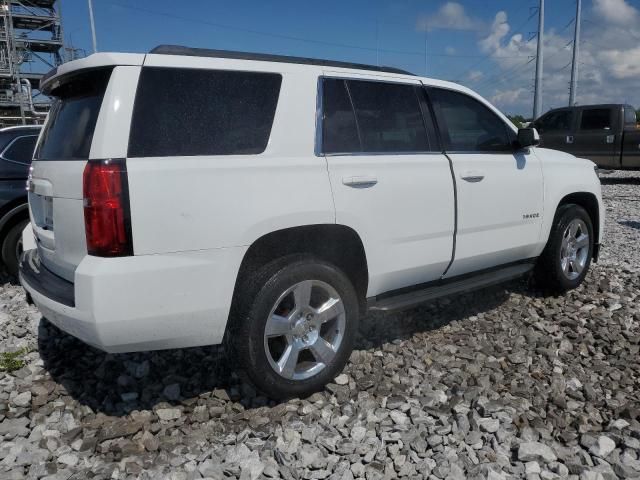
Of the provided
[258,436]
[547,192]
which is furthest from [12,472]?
[547,192]

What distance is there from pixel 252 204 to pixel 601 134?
1333cm

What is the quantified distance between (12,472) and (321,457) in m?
1.48

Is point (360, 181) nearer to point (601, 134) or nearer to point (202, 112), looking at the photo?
point (202, 112)

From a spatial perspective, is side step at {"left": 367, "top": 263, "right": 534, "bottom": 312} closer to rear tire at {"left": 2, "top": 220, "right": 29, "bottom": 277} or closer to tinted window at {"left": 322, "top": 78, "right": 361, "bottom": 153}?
tinted window at {"left": 322, "top": 78, "right": 361, "bottom": 153}

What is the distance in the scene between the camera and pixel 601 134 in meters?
13.5

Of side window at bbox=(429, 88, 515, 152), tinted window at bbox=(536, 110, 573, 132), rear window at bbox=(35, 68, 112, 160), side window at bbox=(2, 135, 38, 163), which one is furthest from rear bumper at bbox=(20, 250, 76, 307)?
tinted window at bbox=(536, 110, 573, 132)

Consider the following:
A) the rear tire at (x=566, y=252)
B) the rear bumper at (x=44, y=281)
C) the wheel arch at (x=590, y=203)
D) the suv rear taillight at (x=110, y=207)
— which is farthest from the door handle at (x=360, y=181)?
the wheel arch at (x=590, y=203)

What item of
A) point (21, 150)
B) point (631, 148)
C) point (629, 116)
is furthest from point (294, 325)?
point (629, 116)

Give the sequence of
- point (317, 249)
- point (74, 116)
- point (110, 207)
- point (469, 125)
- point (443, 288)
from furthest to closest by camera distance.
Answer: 1. point (469, 125)
2. point (443, 288)
3. point (317, 249)
4. point (74, 116)
5. point (110, 207)

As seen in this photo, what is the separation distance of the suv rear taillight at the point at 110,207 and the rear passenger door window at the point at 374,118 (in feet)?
3.86

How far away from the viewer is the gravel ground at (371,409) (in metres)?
2.58

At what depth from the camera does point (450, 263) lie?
12.4 ft

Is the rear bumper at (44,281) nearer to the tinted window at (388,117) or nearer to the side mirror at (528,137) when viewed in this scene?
the tinted window at (388,117)

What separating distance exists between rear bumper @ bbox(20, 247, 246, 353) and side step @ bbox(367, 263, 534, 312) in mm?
1103
